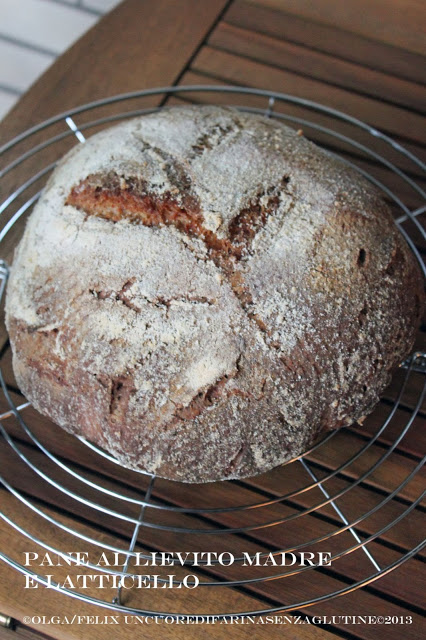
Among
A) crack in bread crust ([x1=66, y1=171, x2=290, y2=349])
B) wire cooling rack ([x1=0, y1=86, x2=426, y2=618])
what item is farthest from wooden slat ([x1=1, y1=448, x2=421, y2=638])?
crack in bread crust ([x1=66, y1=171, x2=290, y2=349])

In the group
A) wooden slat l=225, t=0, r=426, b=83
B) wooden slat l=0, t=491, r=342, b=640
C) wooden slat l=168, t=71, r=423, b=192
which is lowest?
wooden slat l=0, t=491, r=342, b=640

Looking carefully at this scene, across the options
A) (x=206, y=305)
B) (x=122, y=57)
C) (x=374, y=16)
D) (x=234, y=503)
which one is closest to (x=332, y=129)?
(x=374, y=16)

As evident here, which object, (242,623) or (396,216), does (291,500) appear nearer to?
(242,623)

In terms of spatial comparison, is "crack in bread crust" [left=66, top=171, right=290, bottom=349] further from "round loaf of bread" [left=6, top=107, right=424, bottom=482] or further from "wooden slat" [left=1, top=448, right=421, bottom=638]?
"wooden slat" [left=1, top=448, right=421, bottom=638]

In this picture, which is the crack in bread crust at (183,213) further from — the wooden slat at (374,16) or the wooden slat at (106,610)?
the wooden slat at (374,16)

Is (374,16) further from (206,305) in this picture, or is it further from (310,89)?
(206,305)

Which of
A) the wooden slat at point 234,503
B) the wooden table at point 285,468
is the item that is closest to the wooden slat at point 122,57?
the wooden table at point 285,468

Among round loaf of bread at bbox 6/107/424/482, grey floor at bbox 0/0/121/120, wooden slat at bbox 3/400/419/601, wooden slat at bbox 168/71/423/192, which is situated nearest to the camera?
round loaf of bread at bbox 6/107/424/482
